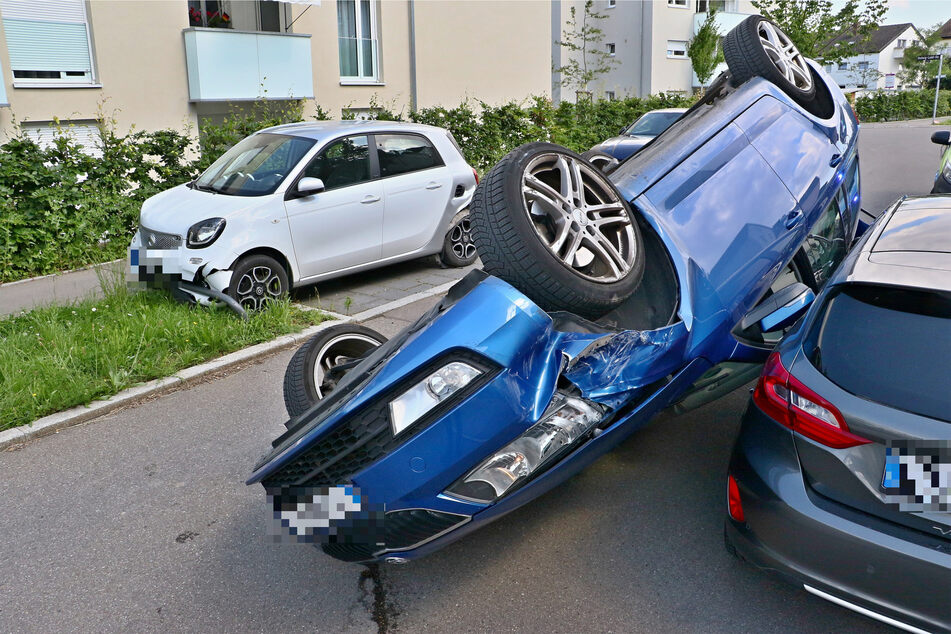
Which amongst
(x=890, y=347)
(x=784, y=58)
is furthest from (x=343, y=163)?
(x=890, y=347)

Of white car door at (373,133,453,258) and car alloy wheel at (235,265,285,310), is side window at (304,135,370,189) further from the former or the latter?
car alloy wheel at (235,265,285,310)

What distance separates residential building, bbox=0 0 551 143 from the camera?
1266cm

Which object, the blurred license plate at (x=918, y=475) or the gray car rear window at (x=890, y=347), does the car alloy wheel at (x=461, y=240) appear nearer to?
the gray car rear window at (x=890, y=347)

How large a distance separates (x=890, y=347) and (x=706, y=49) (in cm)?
3568

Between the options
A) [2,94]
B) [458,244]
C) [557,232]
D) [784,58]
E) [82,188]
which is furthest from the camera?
[2,94]

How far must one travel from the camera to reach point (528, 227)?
10.6 ft

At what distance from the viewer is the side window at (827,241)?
4.41 meters

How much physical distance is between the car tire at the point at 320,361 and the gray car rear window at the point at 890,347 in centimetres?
237

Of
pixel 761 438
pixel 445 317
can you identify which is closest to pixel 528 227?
pixel 445 317

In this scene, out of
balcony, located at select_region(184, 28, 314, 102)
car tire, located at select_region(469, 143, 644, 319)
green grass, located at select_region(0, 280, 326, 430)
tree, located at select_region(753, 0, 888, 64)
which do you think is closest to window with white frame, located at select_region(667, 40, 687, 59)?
tree, located at select_region(753, 0, 888, 64)

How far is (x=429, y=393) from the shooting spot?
2.77 m

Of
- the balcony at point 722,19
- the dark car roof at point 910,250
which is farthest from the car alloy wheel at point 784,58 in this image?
the balcony at point 722,19

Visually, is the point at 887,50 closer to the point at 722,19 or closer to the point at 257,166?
the point at 722,19

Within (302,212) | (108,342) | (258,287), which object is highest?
(302,212)
